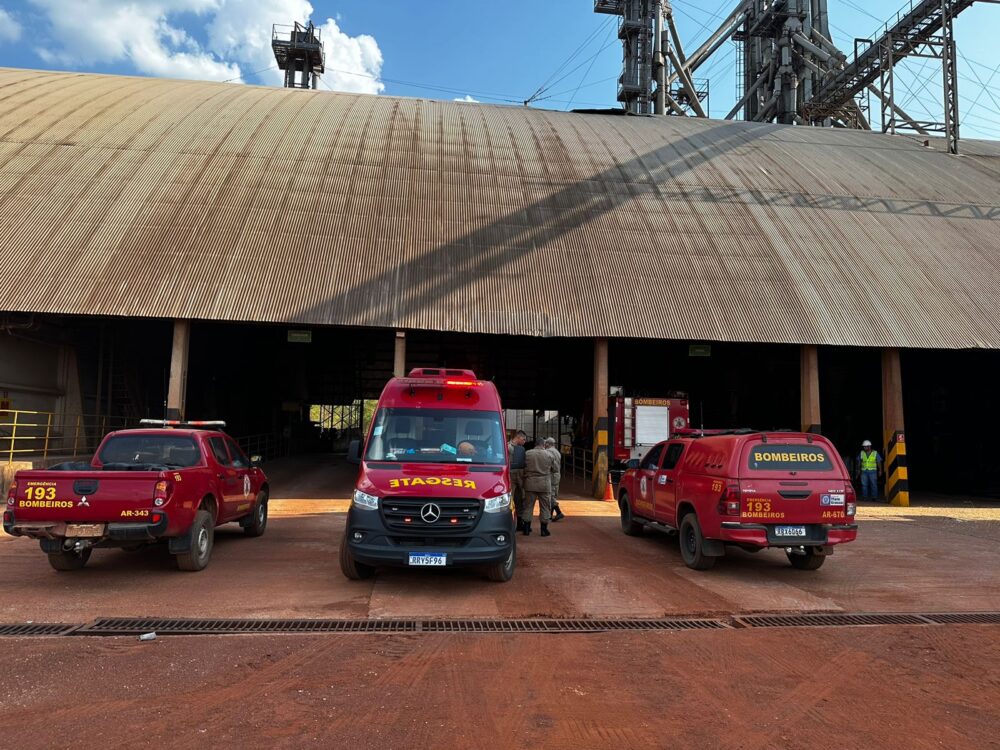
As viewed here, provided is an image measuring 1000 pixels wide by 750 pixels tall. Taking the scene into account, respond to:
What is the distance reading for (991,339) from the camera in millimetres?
18812

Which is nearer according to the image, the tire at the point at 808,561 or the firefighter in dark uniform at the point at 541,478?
the tire at the point at 808,561

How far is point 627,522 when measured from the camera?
12.6m

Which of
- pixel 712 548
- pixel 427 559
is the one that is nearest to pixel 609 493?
pixel 712 548

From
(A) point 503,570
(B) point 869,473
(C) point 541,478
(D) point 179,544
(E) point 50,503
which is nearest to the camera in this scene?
(E) point 50,503

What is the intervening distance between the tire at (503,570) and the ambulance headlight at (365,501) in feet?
5.36

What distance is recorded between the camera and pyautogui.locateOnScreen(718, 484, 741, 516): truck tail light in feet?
28.1

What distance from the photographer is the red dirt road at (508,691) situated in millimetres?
4211

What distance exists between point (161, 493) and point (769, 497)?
25.1 feet

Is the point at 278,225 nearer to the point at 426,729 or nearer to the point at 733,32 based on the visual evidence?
the point at 426,729

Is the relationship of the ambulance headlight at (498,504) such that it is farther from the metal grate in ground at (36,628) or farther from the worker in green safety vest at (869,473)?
the worker in green safety vest at (869,473)

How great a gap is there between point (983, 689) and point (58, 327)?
23.3 meters

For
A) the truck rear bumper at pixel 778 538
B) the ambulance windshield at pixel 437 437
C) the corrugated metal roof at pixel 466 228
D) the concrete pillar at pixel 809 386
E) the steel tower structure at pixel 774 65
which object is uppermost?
the steel tower structure at pixel 774 65

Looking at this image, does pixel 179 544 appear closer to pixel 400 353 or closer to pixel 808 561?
pixel 808 561

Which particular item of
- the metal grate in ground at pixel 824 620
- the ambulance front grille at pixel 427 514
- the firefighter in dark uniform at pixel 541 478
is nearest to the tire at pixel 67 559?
the ambulance front grille at pixel 427 514
